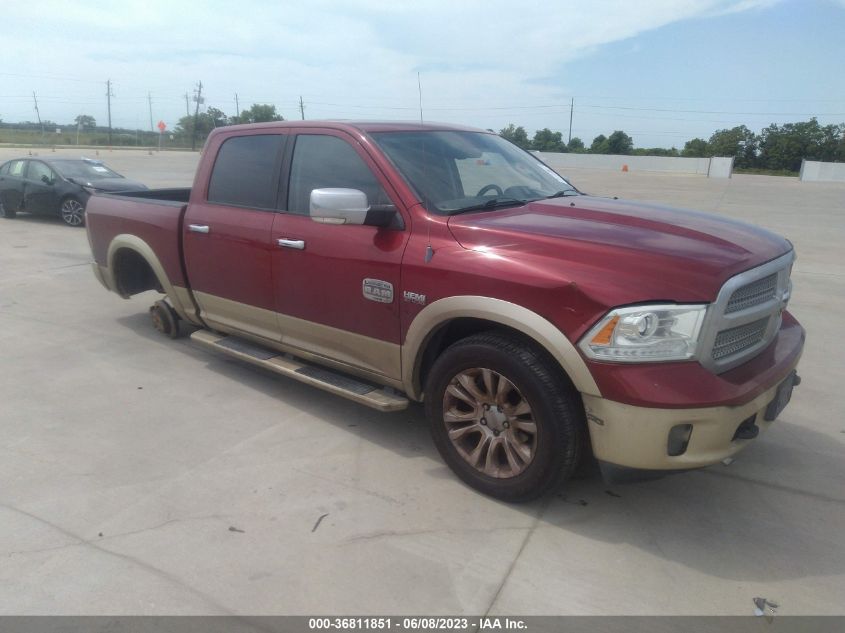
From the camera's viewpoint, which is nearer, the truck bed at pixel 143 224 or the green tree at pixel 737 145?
the truck bed at pixel 143 224

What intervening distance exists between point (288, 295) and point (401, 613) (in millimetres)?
2258

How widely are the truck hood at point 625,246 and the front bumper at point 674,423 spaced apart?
391mm

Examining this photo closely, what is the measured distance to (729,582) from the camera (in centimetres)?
284

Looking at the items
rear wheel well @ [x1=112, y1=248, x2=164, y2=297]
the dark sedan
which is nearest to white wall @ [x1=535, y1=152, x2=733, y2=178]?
the dark sedan

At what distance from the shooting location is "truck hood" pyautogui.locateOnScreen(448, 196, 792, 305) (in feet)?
9.29

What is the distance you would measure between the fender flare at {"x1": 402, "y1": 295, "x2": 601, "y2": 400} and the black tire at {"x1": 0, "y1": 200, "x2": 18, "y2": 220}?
45.5 ft

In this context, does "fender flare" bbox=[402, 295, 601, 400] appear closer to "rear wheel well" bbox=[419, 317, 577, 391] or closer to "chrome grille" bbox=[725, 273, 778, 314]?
"rear wheel well" bbox=[419, 317, 577, 391]

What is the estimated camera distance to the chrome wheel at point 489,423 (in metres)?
3.23

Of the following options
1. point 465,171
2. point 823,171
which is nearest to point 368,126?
point 465,171

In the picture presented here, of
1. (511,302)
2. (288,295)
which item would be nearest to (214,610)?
(511,302)

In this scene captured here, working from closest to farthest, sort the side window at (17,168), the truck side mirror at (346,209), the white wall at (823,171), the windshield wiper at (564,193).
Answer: the truck side mirror at (346,209) → the windshield wiper at (564,193) → the side window at (17,168) → the white wall at (823,171)

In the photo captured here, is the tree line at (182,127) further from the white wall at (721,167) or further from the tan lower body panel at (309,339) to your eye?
the tan lower body panel at (309,339)

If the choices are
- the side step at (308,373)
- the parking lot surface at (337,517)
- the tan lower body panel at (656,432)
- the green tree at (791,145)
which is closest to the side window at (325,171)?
the side step at (308,373)

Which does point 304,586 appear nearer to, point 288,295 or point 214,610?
point 214,610
